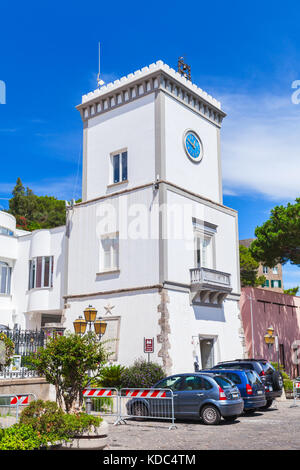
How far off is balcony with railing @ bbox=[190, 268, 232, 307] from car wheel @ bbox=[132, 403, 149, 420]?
28.0 feet

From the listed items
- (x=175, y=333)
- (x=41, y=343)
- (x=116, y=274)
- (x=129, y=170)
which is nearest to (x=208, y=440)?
(x=41, y=343)

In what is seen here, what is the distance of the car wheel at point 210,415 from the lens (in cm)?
1579

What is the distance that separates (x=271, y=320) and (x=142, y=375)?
1518 cm

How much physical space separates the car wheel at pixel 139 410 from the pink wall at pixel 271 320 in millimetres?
14778

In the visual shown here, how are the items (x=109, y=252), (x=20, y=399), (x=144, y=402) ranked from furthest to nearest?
(x=109, y=252) < (x=144, y=402) < (x=20, y=399)

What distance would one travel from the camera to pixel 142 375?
21812 mm

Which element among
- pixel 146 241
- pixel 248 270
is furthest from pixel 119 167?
pixel 248 270

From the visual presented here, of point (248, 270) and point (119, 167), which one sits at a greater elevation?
point (119, 167)

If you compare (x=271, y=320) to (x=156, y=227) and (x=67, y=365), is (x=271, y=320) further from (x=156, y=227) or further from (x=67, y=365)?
(x=67, y=365)

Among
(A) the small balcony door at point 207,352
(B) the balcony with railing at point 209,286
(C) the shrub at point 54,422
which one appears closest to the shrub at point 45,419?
(C) the shrub at point 54,422

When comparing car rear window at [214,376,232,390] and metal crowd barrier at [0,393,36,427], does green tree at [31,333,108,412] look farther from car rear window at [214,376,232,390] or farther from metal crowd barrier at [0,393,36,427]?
car rear window at [214,376,232,390]

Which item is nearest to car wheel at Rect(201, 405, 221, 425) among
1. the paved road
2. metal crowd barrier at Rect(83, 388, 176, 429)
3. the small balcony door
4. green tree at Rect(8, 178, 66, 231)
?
the paved road

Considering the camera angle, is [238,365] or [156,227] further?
[156,227]

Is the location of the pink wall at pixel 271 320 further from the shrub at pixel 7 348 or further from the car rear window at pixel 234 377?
the shrub at pixel 7 348
